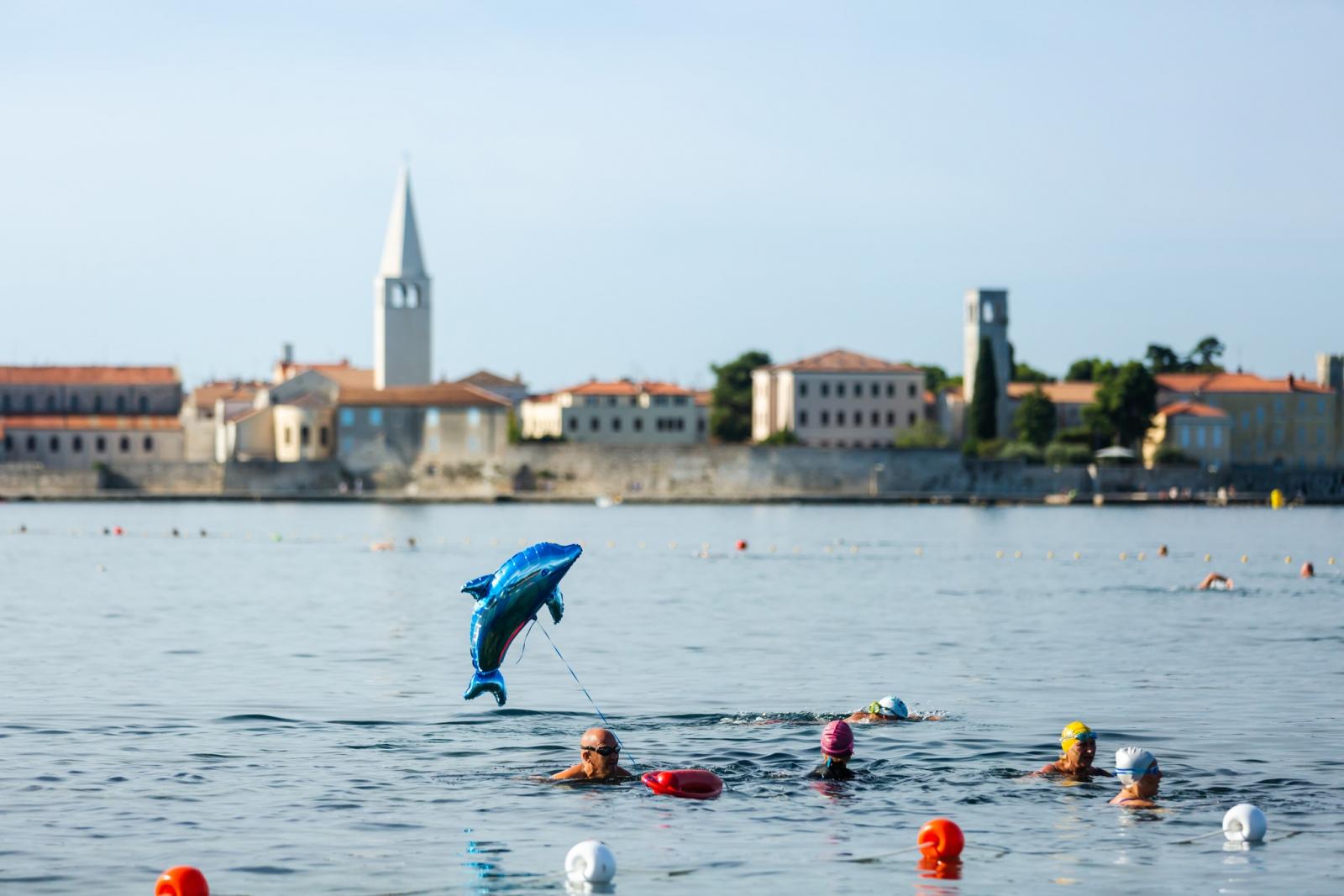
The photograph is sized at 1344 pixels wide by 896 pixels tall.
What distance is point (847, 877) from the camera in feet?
46.8

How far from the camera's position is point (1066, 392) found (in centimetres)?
13750

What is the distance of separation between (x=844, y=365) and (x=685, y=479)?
18.4 meters

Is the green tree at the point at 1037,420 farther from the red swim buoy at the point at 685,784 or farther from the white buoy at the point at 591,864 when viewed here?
the white buoy at the point at 591,864

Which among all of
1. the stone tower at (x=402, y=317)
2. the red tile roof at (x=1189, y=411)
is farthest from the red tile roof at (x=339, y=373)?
the red tile roof at (x=1189, y=411)

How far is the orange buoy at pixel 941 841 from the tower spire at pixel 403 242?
118m

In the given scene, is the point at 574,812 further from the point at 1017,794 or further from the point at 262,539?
the point at 262,539

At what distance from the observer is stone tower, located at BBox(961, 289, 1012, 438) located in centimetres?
13038

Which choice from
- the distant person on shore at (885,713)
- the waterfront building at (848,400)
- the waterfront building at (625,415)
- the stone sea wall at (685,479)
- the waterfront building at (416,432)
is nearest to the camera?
the distant person on shore at (885,713)

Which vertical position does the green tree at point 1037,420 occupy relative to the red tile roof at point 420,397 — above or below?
below

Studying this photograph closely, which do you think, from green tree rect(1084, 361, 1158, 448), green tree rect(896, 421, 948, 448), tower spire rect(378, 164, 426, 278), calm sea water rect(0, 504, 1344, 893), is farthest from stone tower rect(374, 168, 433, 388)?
calm sea water rect(0, 504, 1344, 893)

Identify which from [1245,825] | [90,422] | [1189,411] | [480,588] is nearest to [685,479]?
A: [1189,411]

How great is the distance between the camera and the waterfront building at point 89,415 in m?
128

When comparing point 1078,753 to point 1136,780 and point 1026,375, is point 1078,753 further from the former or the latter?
point 1026,375

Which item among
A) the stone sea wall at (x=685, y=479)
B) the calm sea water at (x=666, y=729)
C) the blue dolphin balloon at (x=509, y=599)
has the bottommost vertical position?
the calm sea water at (x=666, y=729)
